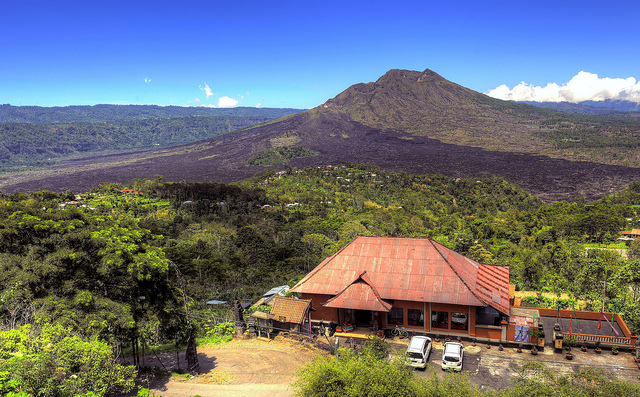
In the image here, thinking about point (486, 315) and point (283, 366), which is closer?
point (283, 366)

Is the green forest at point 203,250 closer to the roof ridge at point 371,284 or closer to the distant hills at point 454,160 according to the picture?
the roof ridge at point 371,284

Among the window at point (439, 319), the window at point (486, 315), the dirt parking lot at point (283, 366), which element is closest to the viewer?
the dirt parking lot at point (283, 366)

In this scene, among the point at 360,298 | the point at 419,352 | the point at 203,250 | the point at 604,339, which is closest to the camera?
the point at 419,352

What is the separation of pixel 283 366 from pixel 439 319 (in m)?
7.53

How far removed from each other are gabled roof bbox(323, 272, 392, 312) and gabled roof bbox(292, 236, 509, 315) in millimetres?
400

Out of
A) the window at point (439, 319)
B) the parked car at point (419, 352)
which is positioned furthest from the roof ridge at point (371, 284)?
the parked car at point (419, 352)

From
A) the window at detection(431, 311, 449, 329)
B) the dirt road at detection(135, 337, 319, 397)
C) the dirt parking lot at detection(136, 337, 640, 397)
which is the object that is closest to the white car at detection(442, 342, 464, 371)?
the dirt parking lot at detection(136, 337, 640, 397)

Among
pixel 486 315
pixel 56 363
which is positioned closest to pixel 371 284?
pixel 486 315

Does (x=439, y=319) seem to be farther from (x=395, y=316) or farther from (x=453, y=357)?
(x=453, y=357)

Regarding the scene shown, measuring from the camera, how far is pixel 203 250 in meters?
44.5

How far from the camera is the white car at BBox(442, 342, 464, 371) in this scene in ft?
50.0

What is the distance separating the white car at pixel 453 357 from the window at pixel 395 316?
3.40 metres

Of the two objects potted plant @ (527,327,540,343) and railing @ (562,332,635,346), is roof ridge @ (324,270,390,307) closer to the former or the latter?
potted plant @ (527,327,540,343)

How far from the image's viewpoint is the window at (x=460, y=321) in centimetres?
1848
